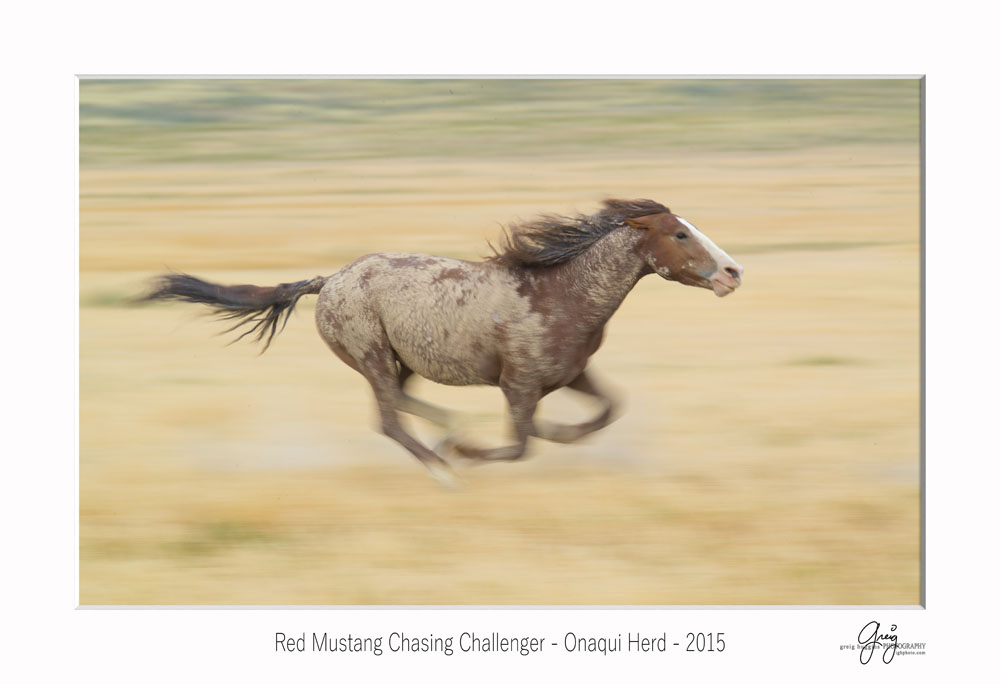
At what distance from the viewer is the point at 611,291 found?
4828mm

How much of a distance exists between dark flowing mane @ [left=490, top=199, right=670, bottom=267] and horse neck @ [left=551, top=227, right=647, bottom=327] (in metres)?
0.07

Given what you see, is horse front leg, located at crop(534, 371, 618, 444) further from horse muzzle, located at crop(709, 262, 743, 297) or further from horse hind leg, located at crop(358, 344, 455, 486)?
horse muzzle, located at crop(709, 262, 743, 297)

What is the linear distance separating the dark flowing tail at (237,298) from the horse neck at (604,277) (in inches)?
55.5

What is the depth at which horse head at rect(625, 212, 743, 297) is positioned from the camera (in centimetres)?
471

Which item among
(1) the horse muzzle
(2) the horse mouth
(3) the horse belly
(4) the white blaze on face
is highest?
(4) the white blaze on face

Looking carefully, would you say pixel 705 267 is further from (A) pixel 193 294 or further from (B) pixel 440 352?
(A) pixel 193 294

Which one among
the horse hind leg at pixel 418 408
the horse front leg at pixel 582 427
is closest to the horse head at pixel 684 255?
the horse front leg at pixel 582 427

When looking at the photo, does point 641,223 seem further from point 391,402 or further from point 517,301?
point 391,402

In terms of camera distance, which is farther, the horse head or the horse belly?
the horse belly

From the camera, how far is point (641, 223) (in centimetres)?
480

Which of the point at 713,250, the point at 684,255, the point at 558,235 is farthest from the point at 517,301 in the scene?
the point at 713,250

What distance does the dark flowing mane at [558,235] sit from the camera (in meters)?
4.89

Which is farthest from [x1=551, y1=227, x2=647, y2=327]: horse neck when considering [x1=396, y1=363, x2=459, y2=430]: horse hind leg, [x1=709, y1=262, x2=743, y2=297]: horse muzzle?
[x1=396, y1=363, x2=459, y2=430]: horse hind leg
